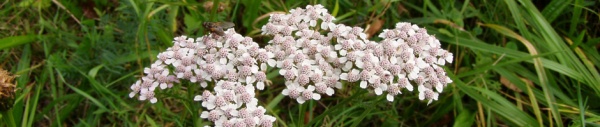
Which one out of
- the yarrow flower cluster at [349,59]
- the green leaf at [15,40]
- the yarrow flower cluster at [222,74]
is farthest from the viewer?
the green leaf at [15,40]

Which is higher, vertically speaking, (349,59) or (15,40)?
(15,40)

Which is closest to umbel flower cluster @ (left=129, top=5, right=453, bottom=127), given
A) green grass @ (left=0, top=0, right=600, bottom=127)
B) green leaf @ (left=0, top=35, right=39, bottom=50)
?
green grass @ (left=0, top=0, right=600, bottom=127)

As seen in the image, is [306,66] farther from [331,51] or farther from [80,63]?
[80,63]

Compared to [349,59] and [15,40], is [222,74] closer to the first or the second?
[349,59]

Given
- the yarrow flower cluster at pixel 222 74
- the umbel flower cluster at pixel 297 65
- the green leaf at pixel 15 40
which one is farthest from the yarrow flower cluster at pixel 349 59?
the green leaf at pixel 15 40

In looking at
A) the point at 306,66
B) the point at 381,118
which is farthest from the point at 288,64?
the point at 381,118

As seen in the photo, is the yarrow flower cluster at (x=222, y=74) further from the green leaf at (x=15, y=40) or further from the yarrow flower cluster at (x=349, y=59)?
the green leaf at (x=15, y=40)

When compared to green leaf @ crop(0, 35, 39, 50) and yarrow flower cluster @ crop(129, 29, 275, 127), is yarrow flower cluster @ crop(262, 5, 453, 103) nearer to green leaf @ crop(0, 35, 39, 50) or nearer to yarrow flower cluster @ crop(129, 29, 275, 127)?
yarrow flower cluster @ crop(129, 29, 275, 127)

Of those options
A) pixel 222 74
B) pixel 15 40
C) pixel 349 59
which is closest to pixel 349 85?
pixel 349 59
